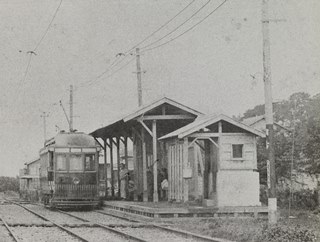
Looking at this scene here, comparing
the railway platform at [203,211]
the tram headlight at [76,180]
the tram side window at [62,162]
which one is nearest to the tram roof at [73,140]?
the tram side window at [62,162]

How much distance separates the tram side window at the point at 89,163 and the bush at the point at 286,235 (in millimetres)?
13896

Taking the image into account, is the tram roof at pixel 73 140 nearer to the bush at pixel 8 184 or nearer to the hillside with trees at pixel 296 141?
the hillside with trees at pixel 296 141

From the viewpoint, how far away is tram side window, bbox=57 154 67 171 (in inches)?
1027

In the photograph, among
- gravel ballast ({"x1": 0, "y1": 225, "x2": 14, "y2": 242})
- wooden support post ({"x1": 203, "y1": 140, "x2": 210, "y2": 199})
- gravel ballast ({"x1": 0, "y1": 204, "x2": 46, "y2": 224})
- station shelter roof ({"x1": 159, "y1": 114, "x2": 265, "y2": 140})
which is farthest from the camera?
wooden support post ({"x1": 203, "y1": 140, "x2": 210, "y2": 199})

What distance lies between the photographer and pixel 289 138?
91.7 ft

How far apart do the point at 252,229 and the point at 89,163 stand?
13.1 metres

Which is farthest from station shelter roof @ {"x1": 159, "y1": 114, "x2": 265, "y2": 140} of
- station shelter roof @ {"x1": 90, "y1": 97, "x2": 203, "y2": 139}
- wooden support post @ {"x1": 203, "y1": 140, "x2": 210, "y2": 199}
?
station shelter roof @ {"x1": 90, "y1": 97, "x2": 203, "y2": 139}

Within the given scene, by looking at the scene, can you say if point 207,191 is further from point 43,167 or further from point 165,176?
point 43,167

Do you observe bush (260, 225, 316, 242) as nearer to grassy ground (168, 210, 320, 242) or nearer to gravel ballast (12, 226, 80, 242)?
grassy ground (168, 210, 320, 242)

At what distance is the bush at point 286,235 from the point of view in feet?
39.3

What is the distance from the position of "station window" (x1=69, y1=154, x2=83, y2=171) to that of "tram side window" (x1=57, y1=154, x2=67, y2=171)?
0.25m

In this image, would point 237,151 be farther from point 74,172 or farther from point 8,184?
point 8,184

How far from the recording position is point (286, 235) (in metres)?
12.5

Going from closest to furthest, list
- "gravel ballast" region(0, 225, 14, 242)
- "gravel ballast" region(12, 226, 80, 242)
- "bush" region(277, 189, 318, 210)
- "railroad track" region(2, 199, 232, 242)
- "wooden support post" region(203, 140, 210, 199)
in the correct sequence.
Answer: "railroad track" region(2, 199, 232, 242) → "gravel ballast" region(12, 226, 80, 242) → "gravel ballast" region(0, 225, 14, 242) → "wooden support post" region(203, 140, 210, 199) → "bush" region(277, 189, 318, 210)
